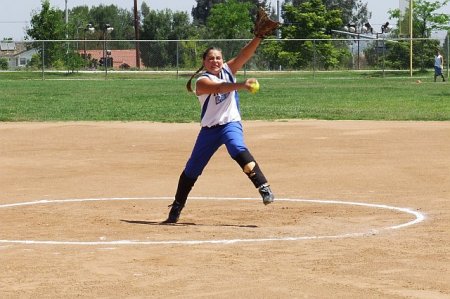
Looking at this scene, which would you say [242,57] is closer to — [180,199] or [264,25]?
[264,25]

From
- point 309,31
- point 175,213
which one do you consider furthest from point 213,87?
point 309,31

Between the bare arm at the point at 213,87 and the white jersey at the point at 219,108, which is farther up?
the bare arm at the point at 213,87

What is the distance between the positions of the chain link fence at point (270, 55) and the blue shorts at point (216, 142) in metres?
49.4

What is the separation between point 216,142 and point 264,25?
1397 mm

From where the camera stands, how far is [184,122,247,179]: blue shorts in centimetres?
1107

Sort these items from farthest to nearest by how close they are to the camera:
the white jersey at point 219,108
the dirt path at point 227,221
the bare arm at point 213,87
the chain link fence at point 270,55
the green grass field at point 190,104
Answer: the chain link fence at point 270,55, the green grass field at point 190,104, the white jersey at point 219,108, the bare arm at point 213,87, the dirt path at point 227,221

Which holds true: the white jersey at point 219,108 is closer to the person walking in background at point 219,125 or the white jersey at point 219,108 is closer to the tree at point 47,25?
the person walking in background at point 219,125

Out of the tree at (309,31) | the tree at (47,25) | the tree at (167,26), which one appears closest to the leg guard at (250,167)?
the tree at (309,31)

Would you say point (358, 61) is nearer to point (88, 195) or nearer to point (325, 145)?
point (325, 145)

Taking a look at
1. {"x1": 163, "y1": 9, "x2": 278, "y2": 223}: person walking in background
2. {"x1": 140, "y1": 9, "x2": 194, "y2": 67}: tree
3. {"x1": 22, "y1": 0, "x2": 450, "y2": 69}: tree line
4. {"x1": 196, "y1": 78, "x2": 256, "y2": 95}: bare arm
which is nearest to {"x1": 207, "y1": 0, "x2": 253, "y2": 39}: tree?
{"x1": 22, "y1": 0, "x2": 450, "y2": 69}: tree line

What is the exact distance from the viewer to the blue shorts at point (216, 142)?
11070 millimetres

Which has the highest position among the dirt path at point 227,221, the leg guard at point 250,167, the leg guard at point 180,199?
the leg guard at point 250,167

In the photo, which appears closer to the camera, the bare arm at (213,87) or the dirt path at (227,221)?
the dirt path at (227,221)

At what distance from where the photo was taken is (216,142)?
36.7 feet
